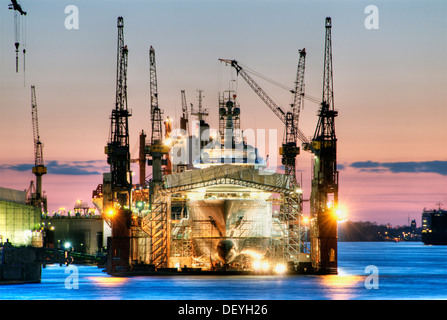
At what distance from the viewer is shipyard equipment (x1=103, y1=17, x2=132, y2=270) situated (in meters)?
108

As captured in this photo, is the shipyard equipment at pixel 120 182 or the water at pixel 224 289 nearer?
the water at pixel 224 289

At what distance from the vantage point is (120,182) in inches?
4454

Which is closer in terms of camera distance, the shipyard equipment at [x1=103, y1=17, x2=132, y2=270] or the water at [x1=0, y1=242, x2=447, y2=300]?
the water at [x1=0, y1=242, x2=447, y2=300]

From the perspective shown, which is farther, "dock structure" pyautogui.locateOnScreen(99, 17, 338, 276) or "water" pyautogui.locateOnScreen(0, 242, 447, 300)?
"dock structure" pyautogui.locateOnScreen(99, 17, 338, 276)

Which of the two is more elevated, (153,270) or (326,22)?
(326,22)

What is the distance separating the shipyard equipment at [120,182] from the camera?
107812mm

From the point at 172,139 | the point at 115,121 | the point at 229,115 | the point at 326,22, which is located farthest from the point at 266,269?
the point at 172,139

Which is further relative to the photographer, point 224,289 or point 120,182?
point 120,182

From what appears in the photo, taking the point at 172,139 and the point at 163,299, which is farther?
the point at 172,139

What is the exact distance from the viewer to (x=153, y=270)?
106 meters
